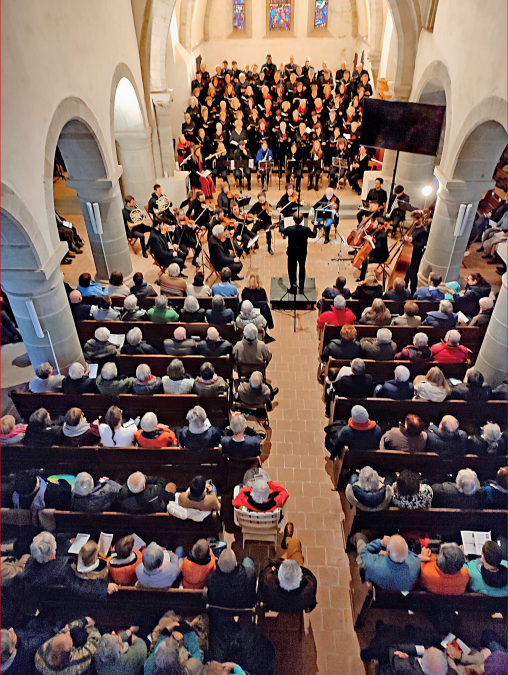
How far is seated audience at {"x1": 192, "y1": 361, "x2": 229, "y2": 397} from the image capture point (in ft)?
18.9

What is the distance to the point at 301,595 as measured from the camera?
4.08 metres

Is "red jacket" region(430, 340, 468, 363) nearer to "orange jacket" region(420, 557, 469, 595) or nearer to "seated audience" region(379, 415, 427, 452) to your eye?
"seated audience" region(379, 415, 427, 452)

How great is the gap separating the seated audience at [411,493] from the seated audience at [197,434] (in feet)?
6.22

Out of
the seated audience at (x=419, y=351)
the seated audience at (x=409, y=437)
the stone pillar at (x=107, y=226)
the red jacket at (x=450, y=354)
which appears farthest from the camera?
the stone pillar at (x=107, y=226)

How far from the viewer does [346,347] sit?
6523 millimetres

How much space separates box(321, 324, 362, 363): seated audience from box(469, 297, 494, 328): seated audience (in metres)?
1.83

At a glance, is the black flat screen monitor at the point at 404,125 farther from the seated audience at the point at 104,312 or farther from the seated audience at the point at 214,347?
the seated audience at the point at 104,312

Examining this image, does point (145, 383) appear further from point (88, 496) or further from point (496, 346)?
point (496, 346)

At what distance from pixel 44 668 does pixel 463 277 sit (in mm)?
9527

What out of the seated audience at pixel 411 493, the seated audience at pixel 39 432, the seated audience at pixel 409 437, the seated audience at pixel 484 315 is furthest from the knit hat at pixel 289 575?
the seated audience at pixel 484 315

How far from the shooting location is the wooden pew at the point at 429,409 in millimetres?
5672

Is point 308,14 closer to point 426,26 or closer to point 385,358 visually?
point 426,26

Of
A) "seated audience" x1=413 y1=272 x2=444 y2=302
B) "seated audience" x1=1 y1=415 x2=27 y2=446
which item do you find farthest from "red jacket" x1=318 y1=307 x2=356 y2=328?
"seated audience" x1=1 y1=415 x2=27 y2=446

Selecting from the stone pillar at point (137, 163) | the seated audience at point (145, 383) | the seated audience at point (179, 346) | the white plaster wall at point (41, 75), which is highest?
the white plaster wall at point (41, 75)
